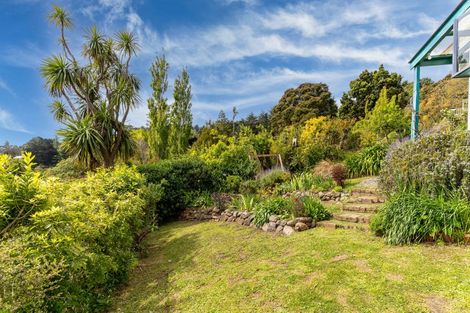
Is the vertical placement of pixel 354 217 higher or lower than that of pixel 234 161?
lower

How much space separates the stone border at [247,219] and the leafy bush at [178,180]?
0.46 metres

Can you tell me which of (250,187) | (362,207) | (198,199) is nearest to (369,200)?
(362,207)

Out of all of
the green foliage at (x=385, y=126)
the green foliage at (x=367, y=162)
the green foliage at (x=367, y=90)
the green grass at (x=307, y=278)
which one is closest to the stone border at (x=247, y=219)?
the green grass at (x=307, y=278)

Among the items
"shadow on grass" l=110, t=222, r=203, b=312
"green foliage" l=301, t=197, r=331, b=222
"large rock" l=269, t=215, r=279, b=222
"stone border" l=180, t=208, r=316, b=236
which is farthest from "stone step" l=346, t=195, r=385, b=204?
"shadow on grass" l=110, t=222, r=203, b=312

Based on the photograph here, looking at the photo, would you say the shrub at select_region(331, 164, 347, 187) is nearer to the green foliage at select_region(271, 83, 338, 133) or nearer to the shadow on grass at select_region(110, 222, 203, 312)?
the shadow on grass at select_region(110, 222, 203, 312)

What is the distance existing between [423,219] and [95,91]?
34.3ft

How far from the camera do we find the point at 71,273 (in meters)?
2.78

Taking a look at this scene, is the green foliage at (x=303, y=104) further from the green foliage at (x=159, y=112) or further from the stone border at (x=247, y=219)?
the stone border at (x=247, y=219)

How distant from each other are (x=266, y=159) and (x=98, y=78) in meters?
7.25

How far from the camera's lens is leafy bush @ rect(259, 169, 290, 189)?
8951 mm

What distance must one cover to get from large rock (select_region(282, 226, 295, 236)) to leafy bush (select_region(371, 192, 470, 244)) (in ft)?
4.91

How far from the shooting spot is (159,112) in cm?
1591

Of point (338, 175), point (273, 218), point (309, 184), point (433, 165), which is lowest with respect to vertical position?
point (273, 218)

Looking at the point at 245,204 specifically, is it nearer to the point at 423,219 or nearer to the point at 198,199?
the point at 198,199
